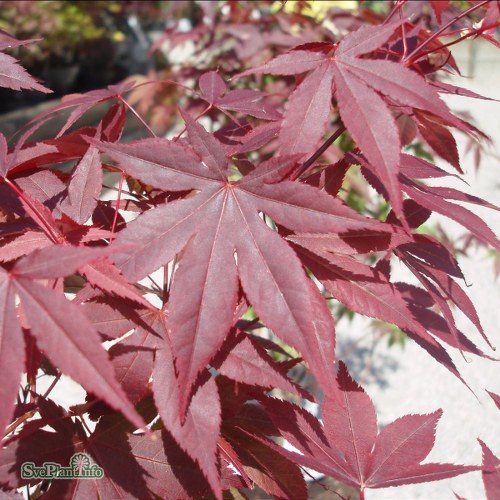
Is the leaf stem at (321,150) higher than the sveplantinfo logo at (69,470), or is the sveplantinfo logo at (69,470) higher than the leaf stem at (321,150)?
the leaf stem at (321,150)

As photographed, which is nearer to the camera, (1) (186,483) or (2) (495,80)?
(1) (186,483)

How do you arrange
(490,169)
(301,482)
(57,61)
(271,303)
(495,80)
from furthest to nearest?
(495,80)
(57,61)
(490,169)
(301,482)
(271,303)

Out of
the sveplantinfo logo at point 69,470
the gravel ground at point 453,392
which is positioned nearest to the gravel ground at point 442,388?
the gravel ground at point 453,392

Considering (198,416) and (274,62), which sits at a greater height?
(274,62)

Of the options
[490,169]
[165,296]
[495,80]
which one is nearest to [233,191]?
[165,296]

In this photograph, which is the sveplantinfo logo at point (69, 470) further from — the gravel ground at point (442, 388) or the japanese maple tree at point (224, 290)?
the gravel ground at point (442, 388)

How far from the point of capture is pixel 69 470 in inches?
17.7

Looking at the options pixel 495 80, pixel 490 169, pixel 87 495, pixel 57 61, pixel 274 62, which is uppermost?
pixel 495 80

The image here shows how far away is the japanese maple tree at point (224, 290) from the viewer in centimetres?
37

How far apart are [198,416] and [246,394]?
11 centimetres

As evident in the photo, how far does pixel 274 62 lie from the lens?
443mm

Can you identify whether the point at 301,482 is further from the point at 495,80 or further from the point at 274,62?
the point at 495,80

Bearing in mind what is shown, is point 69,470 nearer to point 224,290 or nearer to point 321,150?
point 224,290

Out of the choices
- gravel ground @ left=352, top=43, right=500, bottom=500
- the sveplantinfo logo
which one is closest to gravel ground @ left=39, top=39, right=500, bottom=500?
gravel ground @ left=352, top=43, right=500, bottom=500
